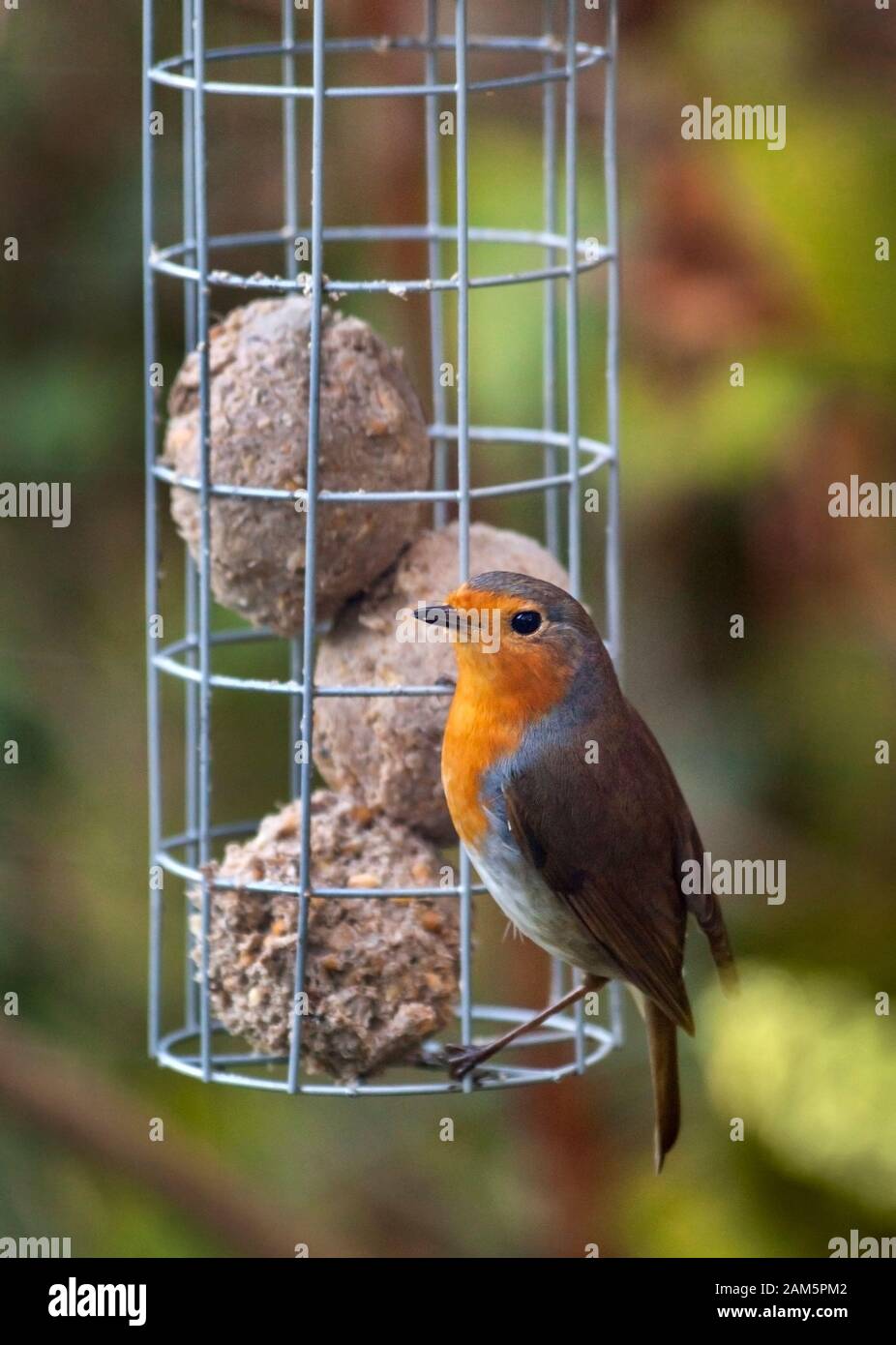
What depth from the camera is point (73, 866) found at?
5.36 metres

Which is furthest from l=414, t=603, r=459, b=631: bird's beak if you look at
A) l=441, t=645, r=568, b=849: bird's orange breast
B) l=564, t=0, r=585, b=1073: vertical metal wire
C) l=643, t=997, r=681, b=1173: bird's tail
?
l=643, t=997, r=681, b=1173: bird's tail

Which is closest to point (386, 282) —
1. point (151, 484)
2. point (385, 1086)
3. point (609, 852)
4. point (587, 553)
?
point (151, 484)

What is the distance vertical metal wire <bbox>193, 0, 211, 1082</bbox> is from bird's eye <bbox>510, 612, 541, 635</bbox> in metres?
0.63

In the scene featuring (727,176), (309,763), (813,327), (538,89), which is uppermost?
(538,89)

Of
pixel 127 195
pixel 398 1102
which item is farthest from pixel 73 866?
pixel 127 195

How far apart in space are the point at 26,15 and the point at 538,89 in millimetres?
1460

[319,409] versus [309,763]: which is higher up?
[319,409]

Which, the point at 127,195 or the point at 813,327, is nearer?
the point at 813,327

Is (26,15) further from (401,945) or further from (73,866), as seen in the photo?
(401,945)

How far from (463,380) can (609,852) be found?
3.07 ft

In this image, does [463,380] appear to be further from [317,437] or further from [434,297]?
[434,297]

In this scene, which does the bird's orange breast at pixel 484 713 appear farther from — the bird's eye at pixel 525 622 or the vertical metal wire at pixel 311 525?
the vertical metal wire at pixel 311 525

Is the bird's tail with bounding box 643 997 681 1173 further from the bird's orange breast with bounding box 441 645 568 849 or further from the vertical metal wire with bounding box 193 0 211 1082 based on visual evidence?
the vertical metal wire with bounding box 193 0 211 1082

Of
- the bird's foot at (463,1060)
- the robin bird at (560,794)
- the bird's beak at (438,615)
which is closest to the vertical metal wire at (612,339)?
the robin bird at (560,794)
